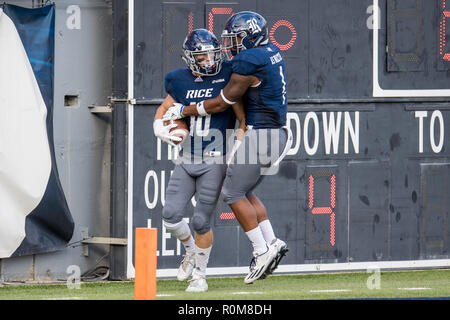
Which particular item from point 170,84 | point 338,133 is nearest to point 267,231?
point 170,84

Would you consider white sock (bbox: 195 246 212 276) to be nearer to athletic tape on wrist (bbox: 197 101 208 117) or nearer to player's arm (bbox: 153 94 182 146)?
player's arm (bbox: 153 94 182 146)

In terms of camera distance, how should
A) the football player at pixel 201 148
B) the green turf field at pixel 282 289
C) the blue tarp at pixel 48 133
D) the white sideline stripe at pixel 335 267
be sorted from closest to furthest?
the green turf field at pixel 282 289 → the football player at pixel 201 148 → the blue tarp at pixel 48 133 → the white sideline stripe at pixel 335 267

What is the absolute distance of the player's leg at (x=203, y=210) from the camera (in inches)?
343

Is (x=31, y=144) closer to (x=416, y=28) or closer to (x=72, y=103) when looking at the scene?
(x=72, y=103)

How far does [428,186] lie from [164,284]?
103 inches

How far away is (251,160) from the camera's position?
28.7 ft

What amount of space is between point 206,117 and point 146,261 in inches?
86.6

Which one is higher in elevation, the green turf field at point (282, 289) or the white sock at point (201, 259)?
the white sock at point (201, 259)

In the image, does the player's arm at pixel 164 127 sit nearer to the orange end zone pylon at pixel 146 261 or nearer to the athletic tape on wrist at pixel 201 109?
the athletic tape on wrist at pixel 201 109

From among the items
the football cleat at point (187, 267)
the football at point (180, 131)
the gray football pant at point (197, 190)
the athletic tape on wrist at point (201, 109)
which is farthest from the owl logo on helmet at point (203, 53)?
the football cleat at point (187, 267)

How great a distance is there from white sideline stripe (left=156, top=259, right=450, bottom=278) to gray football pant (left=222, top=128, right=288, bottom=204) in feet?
4.85

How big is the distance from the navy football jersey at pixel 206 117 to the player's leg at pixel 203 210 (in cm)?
15
